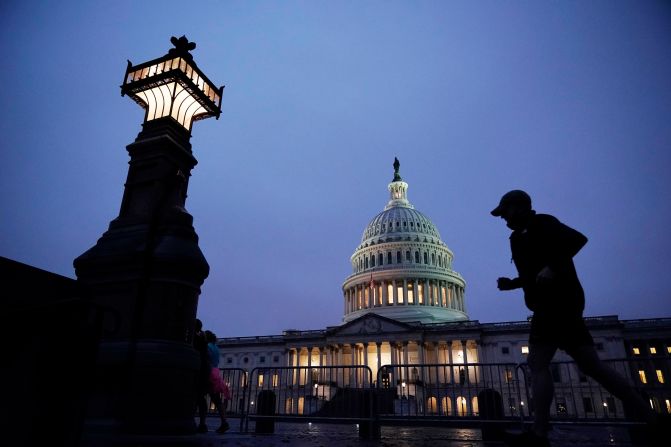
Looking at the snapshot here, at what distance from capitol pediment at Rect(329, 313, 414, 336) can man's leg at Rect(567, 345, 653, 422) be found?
180ft

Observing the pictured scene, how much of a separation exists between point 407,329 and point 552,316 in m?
55.2

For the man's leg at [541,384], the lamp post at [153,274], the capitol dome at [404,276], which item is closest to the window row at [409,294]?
the capitol dome at [404,276]

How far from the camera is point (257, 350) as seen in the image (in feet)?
225

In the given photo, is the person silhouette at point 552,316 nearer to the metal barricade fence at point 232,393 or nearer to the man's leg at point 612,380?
the man's leg at point 612,380

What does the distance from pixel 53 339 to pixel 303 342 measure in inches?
2497

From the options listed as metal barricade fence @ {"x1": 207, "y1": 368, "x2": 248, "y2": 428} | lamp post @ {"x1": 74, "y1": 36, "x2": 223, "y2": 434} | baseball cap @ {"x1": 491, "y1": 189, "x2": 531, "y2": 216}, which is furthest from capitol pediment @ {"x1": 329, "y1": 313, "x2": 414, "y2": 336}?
baseball cap @ {"x1": 491, "y1": 189, "x2": 531, "y2": 216}

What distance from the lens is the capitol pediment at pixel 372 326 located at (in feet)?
190

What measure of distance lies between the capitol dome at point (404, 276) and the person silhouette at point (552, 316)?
63.3 m

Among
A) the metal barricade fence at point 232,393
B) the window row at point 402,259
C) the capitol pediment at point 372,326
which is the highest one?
the window row at point 402,259

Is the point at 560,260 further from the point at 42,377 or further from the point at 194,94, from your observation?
the point at 194,94

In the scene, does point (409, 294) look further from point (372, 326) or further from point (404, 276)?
point (372, 326)

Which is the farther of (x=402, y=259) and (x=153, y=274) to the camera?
(x=402, y=259)

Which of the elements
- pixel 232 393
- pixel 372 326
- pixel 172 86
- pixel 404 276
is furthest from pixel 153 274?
pixel 404 276

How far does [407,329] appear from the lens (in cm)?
5728
